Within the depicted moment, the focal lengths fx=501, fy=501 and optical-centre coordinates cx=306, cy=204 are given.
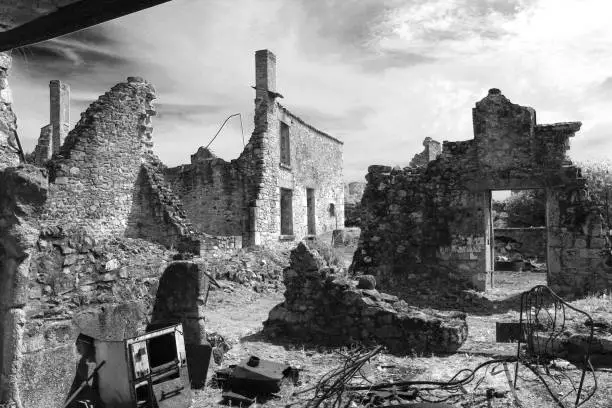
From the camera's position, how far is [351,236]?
79.3 ft

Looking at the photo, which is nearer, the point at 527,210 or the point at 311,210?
the point at 527,210

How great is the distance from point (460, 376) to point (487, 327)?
3.34 metres

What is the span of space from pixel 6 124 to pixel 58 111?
59.8 ft

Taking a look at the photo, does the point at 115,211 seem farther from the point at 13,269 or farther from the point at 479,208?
the point at 13,269

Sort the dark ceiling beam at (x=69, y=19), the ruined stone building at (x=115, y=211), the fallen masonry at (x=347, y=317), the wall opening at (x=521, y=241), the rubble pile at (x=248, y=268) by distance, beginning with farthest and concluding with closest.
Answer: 1. the wall opening at (x=521, y=241)
2. the rubble pile at (x=248, y=268)
3. the fallen masonry at (x=347, y=317)
4. the ruined stone building at (x=115, y=211)
5. the dark ceiling beam at (x=69, y=19)

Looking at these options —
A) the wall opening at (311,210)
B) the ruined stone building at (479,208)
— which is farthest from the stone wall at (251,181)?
the ruined stone building at (479,208)

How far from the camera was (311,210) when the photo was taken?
2466 cm

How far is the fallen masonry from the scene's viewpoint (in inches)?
292

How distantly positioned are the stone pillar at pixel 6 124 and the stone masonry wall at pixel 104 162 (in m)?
7.25

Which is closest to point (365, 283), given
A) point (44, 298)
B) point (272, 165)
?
point (44, 298)

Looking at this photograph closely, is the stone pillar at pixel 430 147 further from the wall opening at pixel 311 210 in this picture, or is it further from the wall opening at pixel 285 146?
the wall opening at pixel 285 146

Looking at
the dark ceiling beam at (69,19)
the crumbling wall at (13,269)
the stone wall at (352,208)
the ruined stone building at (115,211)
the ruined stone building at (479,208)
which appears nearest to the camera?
the dark ceiling beam at (69,19)

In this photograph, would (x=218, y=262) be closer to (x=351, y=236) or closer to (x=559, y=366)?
(x=559, y=366)

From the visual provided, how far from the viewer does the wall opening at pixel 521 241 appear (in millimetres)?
16219
